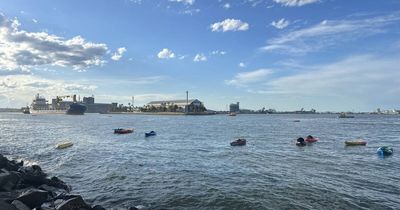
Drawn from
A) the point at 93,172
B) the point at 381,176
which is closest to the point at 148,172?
the point at 93,172

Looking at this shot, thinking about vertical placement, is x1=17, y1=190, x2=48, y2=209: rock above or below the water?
above

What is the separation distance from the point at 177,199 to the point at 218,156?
21.2 metres

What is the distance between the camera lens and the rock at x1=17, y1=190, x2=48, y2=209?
19.2 metres

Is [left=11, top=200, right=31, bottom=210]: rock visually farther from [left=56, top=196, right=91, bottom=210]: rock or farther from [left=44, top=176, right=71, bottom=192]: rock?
[left=44, top=176, right=71, bottom=192]: rock

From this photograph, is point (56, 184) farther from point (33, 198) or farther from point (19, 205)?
point (19, 205)

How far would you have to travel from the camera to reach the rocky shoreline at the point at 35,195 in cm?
1869

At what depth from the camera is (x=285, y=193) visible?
2612 centimetres

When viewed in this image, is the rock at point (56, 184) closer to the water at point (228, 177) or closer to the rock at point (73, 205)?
the water at point (228, 177)

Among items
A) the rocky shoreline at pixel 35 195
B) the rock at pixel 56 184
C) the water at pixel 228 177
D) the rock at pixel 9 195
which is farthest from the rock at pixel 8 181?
the water at pixel 228 177

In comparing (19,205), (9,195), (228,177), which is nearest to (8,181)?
(9,195)

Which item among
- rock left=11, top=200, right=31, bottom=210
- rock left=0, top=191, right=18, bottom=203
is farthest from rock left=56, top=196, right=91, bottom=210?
rock left=0, top=191, right=18, bottom=203

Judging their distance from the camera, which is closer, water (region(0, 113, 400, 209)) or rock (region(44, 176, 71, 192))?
water (region(0, 113, 400, 209))

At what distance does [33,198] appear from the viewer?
19641 mm

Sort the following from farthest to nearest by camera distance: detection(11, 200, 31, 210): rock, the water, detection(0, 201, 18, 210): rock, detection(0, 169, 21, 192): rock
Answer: the water → detection(0, 169, 21, 192): rock → detection(11, 200, 31, 210): rock → detection(0, 201, 18, 210): rock
